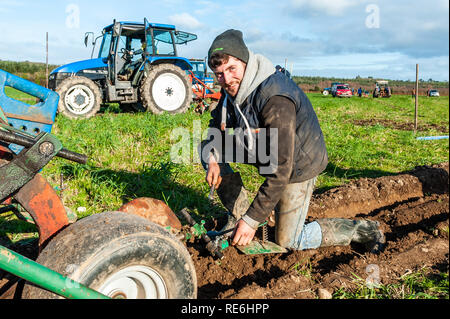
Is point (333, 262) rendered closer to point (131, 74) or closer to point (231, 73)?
point (231, 73)

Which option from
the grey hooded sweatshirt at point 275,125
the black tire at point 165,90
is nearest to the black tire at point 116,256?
the grey hooded sweatshirt at point 275,125

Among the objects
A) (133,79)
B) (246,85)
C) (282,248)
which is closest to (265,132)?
(246,85)

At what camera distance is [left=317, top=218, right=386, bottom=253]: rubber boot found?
3279 millimetres

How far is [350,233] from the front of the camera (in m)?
3.33

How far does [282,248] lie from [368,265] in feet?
2.23

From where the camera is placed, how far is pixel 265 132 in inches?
103

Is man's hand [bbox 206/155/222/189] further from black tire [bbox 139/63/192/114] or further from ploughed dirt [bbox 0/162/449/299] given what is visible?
black tire [bbox 139/63/192/114]

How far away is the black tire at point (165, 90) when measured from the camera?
33.4ft

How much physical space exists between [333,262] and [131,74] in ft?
29.4

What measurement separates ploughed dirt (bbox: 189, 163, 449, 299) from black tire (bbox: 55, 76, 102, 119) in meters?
7.02

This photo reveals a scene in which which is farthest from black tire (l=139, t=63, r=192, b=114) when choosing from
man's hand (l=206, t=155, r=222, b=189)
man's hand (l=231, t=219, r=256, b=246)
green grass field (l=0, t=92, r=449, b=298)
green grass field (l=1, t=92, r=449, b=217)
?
man's hand (l=231, t=219, r=256, b=246)

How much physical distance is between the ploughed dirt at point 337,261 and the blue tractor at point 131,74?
6.86 meters

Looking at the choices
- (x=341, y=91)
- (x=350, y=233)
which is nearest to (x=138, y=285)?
(x=350, y=233)

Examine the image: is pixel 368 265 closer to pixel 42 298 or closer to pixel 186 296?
pixel 186 296
